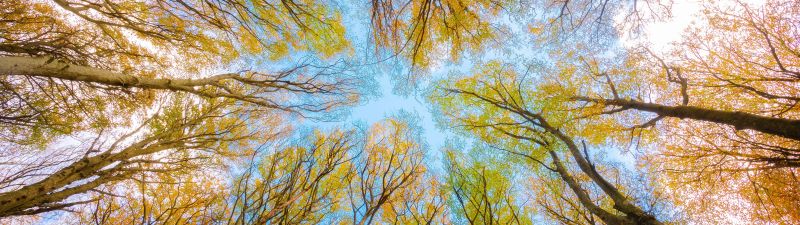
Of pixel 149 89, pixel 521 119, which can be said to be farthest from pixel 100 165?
pixel 521 119

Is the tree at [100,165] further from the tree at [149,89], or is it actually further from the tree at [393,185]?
the tree at [393,185]

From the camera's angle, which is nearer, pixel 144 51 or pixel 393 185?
pixel 393 185

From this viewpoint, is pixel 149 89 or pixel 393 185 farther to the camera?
pixel 149 89

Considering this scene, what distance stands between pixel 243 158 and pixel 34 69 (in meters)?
5.04

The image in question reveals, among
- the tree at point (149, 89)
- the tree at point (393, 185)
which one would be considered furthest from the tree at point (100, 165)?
the tree at point (393, 185)

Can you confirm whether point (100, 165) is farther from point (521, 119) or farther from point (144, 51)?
point (521, 119)

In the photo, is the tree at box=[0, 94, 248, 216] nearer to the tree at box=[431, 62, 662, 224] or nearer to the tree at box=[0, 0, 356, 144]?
the tree at box=[0, 0, 356, 144]

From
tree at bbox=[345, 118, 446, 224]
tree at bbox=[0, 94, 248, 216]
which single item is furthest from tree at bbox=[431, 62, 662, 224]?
tree at bbox=[0, 94, 248, 216]

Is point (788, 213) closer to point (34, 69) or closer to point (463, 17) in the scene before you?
point (463, 17)

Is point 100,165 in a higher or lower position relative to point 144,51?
lower

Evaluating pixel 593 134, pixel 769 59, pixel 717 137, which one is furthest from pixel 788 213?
pixel 593 134

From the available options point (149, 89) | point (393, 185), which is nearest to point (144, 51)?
point (149, 89)

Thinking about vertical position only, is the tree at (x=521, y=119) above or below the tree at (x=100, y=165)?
above

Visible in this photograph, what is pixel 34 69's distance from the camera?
2.89 m
